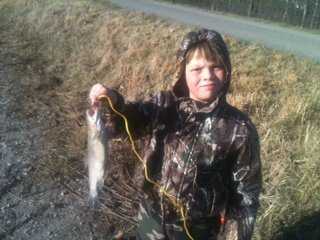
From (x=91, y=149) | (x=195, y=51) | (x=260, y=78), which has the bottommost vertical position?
(x=260, y=78)

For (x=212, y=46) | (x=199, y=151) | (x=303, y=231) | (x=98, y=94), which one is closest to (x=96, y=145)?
(x=98, y=94)

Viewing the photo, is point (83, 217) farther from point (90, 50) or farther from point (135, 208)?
point (90, 50)

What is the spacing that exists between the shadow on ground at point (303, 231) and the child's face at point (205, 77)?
2138 mm

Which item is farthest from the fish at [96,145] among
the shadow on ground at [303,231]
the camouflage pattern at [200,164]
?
the shadow on ground at [303,231]

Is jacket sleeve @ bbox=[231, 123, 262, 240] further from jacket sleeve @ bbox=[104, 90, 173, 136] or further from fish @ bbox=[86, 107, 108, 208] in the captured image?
fish @ bbox=[86, 107, 108, 208]

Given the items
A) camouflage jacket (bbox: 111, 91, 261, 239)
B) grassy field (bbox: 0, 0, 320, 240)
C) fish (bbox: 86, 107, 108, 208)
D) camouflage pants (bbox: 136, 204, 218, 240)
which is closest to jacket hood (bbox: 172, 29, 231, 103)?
camouflage jacket (bbox: 111, 91, 261, 239)

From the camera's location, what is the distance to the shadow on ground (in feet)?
13.7

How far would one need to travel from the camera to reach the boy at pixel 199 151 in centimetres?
257

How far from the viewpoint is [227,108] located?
262cm

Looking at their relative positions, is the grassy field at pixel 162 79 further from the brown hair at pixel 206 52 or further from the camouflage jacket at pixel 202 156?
the brown hair at pixel 206 52

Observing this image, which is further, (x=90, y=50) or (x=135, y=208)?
(x=90, y=50)

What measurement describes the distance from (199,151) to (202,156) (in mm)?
33

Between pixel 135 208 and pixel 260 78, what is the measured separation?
2.66 meters

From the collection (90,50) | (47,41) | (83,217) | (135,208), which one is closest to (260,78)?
(135,208)
